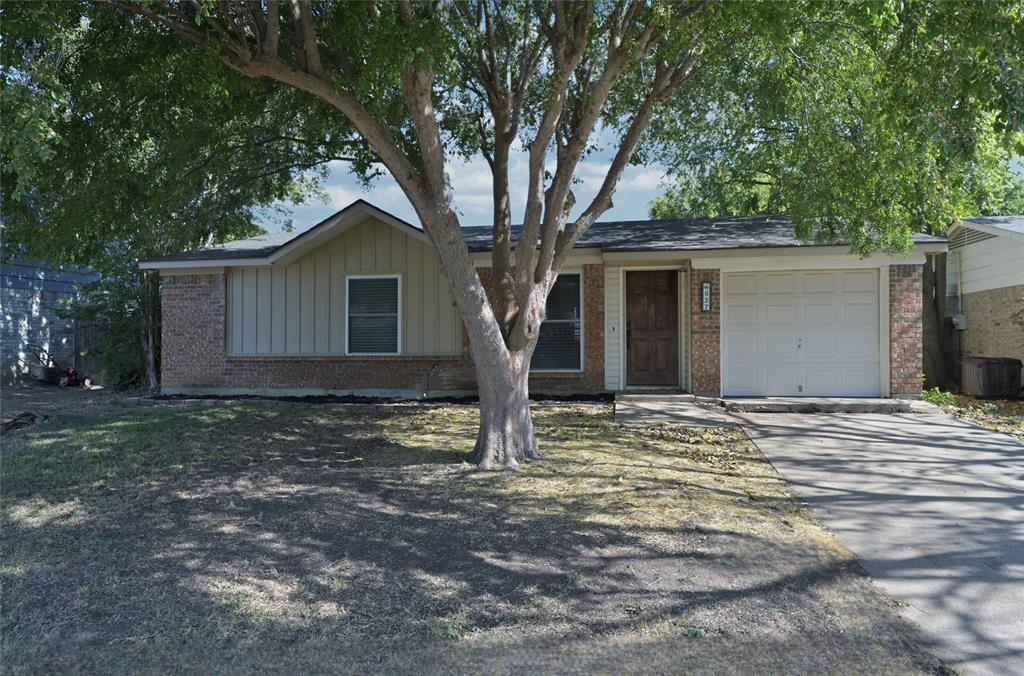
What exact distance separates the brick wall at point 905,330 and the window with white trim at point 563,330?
5.24 meters

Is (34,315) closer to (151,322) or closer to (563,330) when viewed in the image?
(151,322)

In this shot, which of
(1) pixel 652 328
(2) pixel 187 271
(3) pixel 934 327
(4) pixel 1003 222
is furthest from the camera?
(3) pixel 934 327

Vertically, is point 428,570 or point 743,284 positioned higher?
point 743,284

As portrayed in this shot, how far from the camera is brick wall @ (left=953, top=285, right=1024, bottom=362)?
14.6m

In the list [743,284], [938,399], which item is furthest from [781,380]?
[938,399]

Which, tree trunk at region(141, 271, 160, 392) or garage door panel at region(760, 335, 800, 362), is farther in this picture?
tree trunk at region(141, 271, 160, 392)

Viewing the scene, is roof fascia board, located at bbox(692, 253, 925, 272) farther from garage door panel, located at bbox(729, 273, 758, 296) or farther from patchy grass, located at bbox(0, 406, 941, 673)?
patchy grass, located at bbox(0, 406, 941, 673)

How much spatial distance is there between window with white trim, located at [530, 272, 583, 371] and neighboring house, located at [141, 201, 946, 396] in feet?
0.09

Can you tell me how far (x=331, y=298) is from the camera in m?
14.1

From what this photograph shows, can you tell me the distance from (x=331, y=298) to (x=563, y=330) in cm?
459

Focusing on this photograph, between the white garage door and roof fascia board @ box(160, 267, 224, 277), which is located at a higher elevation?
roof fascia board @ box(160, 267, 224, 277)

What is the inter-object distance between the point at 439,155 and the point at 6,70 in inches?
166

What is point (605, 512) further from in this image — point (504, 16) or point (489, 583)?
point (504, 16)

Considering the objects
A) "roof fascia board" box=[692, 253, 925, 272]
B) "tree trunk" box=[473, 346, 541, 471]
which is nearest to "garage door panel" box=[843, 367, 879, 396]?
"roof fascia board" box=[692, 253, 925, 272]
